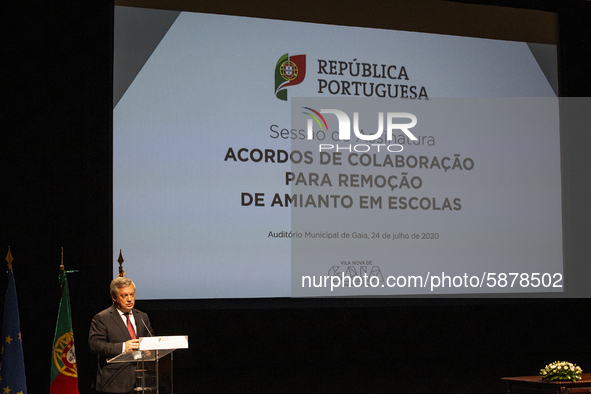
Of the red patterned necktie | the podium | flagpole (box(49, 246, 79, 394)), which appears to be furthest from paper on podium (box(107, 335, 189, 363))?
flagpole (box(49, 246, 79, 394))

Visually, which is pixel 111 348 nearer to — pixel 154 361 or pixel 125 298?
pixel 125 298

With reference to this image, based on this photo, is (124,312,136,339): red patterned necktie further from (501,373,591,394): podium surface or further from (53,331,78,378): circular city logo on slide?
(501,373,591,394): podium surface

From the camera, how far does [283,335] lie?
5.52m

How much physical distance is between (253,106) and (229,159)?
530 mm

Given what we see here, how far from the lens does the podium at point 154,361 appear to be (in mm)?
3090

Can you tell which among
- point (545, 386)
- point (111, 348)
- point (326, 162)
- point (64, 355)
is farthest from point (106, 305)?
point (545, 386)

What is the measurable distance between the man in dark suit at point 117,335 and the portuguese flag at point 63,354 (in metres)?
0.83

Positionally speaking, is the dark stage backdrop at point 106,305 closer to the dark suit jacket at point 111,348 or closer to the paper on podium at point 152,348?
the dark suit jacket at point 111,348

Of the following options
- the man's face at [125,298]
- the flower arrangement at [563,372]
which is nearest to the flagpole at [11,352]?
the man's face at [125,298]

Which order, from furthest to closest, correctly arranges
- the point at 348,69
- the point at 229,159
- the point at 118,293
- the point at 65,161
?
the point at 348,69 → the point at 229,159 → the point at 65,161 → the point at 118,293

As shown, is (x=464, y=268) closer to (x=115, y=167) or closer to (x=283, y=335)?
(x=283, y=335)

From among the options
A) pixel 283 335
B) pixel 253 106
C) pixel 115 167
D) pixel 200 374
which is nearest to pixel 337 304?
pixel 283 335

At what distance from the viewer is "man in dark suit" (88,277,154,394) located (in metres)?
3.39

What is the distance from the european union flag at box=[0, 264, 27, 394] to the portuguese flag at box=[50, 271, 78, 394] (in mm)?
217
